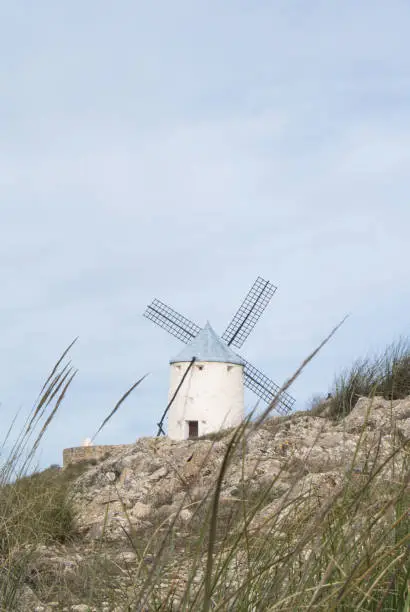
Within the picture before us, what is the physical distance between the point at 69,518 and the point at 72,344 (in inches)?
253

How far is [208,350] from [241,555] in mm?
27444

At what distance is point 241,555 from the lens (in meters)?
3.48

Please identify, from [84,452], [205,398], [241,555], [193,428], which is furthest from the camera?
[84,452]

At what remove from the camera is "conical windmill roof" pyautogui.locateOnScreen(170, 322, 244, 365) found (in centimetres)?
3062

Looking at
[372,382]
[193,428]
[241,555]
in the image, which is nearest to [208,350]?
[193,428]

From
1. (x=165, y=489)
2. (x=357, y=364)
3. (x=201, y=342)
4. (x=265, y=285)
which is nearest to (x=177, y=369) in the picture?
(x=201, y=342)

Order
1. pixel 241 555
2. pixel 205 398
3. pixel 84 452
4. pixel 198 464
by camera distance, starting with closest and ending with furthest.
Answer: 1. pixel 241 555
2. pixel 198 464
3. pixel 205 398
4. pixel 84 452

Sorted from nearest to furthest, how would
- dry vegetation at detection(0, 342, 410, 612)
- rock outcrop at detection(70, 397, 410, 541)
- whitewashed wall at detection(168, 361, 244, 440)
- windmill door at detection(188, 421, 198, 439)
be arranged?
dry vegetation at detection(0, 342, 410, 612)
rock outcrop at detection(70, 397, 410, 541)
whitewashed wall at detection(168, 361, 244, 440)
windmill door at detection(188, 421, 198, 439)

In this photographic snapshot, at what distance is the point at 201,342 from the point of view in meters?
31.4

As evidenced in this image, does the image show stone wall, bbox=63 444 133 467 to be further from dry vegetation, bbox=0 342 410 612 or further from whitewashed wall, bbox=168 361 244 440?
dry vegetation, bbox=0 342 410 612

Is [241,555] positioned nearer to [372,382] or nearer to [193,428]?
[372,382]

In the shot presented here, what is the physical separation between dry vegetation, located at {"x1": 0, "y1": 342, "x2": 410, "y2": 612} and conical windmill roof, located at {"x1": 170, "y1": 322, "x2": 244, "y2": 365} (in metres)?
20.0

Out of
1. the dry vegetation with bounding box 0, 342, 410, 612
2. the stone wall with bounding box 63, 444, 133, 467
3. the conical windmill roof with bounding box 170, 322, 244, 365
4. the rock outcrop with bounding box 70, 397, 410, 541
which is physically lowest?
the dry vegetation with bounding box 0, 342, 410, 612

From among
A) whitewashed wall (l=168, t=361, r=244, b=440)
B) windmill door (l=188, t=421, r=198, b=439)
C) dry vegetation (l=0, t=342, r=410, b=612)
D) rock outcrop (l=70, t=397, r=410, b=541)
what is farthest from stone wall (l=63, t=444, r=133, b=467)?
dry vegetation (l=0, t=342, r=410, b=612)
